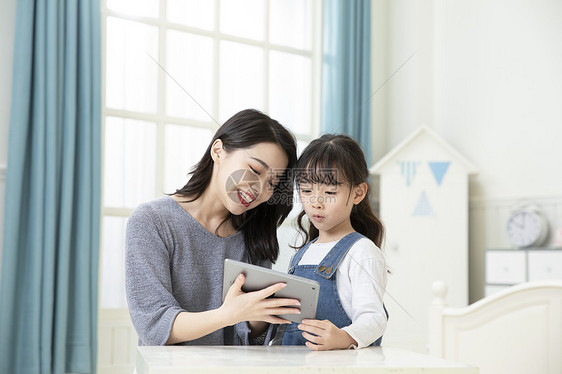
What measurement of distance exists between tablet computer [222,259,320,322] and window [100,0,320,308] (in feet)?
4.75

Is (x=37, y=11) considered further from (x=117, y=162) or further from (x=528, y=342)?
(x=528, y=342)

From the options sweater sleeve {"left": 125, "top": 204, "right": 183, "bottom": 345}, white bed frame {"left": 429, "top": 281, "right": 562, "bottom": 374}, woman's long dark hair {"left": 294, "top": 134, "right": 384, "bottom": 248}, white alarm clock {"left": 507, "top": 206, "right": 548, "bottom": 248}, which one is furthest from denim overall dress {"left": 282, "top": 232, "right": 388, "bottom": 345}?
white alarm clock {"left": 507, "top": 206, "right": 548, "bottom": 248}

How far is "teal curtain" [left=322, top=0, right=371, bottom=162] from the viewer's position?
338cm

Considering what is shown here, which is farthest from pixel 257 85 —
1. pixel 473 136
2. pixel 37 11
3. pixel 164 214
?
pixel 164 214

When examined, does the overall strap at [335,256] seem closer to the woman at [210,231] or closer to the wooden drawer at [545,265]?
the woman at [210,231]

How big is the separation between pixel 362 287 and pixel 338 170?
0.79ft

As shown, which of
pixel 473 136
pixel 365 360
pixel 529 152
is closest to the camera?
pixel 365 360

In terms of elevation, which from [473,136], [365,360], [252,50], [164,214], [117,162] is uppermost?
[252,50]

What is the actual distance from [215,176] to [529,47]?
8.35ft

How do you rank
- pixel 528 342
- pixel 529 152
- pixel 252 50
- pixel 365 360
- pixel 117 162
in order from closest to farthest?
pixel 365 360, pixel 528 342, pixel 252 50, pixel 117 162, pixel 529 152

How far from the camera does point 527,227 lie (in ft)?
9.53

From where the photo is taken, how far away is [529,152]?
3.08 metres

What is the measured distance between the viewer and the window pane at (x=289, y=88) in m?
2.70

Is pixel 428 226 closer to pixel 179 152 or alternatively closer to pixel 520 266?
pixel 520 266
